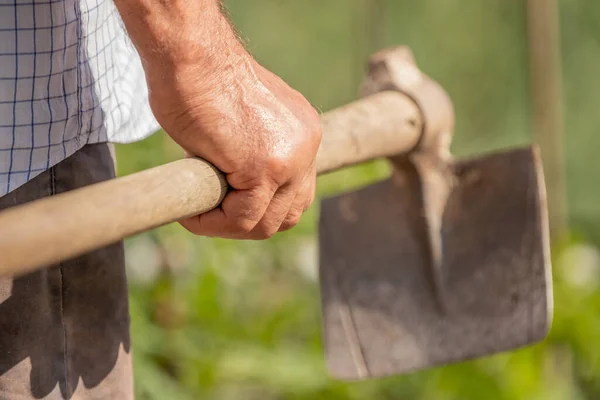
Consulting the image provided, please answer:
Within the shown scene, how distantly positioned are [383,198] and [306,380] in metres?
1.05

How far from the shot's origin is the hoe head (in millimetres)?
1709

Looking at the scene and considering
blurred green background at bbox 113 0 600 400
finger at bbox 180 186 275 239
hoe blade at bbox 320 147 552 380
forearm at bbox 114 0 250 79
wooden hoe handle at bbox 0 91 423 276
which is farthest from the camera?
blurred green background at bbox 113 0 600 400

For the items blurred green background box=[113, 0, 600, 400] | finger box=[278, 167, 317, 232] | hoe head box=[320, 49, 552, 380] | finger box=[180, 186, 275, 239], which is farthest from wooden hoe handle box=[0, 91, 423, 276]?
blurred green background box=[113, 0, 600, 400]

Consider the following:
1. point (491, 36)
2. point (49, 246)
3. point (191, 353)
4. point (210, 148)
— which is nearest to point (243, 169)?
point (210, 148)

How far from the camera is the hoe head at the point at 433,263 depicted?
171 centimetres

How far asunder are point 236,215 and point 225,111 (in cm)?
14

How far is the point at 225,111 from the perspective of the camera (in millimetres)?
1103

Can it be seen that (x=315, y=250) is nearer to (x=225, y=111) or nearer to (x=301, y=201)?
(x=301, y=201)

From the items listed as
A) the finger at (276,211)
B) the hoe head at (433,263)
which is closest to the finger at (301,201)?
the finger at (276,211)

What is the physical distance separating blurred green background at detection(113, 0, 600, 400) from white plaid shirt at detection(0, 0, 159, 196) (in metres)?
0.89

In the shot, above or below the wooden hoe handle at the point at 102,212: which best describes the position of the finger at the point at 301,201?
below

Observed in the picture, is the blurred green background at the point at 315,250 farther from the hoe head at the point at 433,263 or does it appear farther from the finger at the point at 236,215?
the finger at the point at 236,215

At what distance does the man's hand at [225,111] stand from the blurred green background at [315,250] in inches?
38.4

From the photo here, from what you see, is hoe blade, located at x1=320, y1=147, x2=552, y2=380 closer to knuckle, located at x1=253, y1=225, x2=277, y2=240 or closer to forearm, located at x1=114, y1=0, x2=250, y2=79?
knuckle, located at x1=253, y1=225, x2=277, y2=240
